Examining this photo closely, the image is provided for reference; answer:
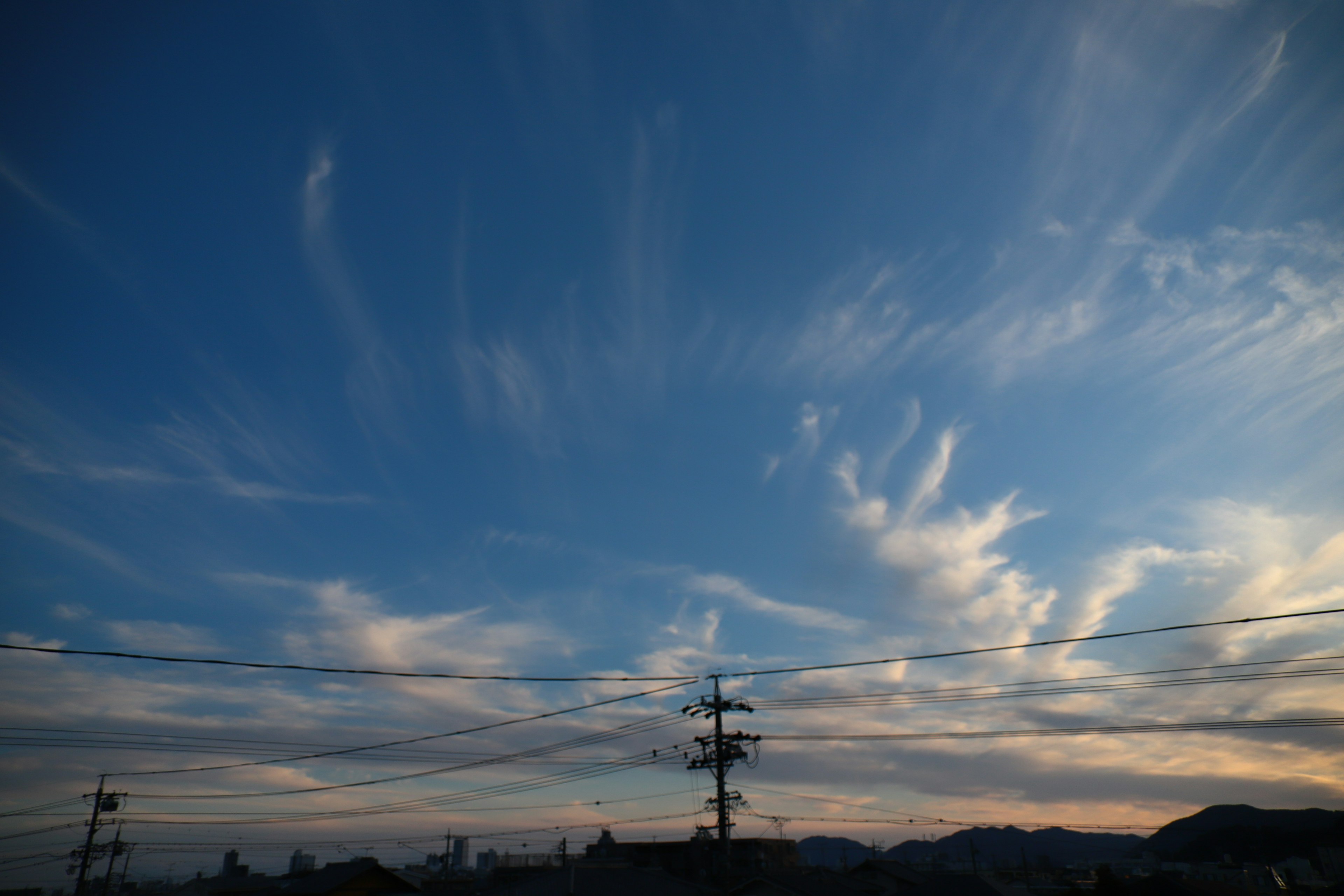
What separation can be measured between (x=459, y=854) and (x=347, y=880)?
10208 cm

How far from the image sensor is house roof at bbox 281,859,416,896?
163ft

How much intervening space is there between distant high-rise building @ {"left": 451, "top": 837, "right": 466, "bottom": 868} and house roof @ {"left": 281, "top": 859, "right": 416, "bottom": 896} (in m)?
66.3

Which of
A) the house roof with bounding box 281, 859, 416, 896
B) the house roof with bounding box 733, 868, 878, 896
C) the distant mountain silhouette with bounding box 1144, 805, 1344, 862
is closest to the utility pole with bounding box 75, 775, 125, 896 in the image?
the house roof with bounding box 281, 859, 416, 896

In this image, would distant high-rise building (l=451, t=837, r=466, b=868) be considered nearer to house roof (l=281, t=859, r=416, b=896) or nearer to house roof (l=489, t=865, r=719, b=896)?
house roof (l=281, t=859, r=416, b=896)

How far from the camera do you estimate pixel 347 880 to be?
49969 millimetres

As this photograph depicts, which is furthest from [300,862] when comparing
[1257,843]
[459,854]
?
[1257,843]

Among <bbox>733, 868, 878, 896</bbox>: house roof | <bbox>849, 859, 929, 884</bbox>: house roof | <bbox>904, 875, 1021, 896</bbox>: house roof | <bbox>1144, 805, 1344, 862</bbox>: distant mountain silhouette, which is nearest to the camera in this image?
<bbox>904, 875, 1021, 896</bbox>: house roof

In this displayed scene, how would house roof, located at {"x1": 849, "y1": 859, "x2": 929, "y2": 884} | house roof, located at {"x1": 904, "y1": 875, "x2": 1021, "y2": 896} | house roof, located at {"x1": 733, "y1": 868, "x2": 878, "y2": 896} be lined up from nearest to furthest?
house roof, located at {"x1": 904, "y1": 875, "x2": 1021, "y2": 896} → house roof, located at {"x1": 733, "y1": 868, "x2": 878, "y2": 896} → house roof, located at {"x1": 849, "y1": 859, "x2": 929, "y2": 884}

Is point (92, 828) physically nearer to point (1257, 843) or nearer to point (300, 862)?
point (300, 862)

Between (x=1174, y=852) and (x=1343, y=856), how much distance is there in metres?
94.6

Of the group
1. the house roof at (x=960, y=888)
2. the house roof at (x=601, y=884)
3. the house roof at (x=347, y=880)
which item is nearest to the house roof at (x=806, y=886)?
the house roof at (x=960, y=888)

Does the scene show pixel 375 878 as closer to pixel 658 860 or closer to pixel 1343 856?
pixel 658 860

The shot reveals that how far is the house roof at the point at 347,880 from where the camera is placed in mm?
49688

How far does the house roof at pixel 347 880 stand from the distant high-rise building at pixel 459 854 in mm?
66331
